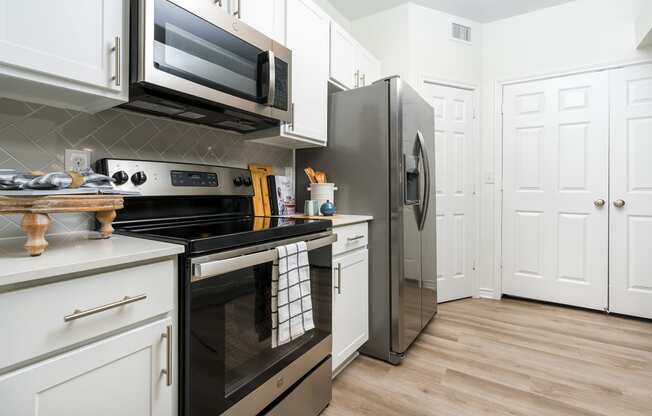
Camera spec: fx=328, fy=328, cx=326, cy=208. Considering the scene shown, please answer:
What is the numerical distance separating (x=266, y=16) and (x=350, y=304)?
156cm

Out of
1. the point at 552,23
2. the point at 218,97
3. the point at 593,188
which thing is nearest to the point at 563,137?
the point at 593,188

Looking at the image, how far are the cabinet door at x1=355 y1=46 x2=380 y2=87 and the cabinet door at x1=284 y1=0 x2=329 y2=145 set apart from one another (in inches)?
19.2

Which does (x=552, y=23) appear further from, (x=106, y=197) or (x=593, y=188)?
(x=106, y=197)

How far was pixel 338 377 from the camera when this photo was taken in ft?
6.04

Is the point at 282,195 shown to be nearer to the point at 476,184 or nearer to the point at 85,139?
the point at 85,139

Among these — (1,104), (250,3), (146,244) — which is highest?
(250,3)

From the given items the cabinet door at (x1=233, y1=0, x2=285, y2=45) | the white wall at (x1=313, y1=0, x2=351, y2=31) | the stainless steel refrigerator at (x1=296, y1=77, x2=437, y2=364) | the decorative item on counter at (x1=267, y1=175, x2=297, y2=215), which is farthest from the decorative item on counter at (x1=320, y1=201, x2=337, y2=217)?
the white wall at (x1=313, y1=0, x2=351, y2=31)

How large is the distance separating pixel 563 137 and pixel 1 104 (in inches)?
149

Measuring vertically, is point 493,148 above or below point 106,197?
above

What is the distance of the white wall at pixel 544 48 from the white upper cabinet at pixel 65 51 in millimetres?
3257

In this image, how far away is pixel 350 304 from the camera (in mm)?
1837

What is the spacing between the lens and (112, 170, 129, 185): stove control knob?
1261mm

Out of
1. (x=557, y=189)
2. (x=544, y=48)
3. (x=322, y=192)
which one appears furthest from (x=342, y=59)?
(x=557, y=189)

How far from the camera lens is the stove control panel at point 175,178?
4.19ft
